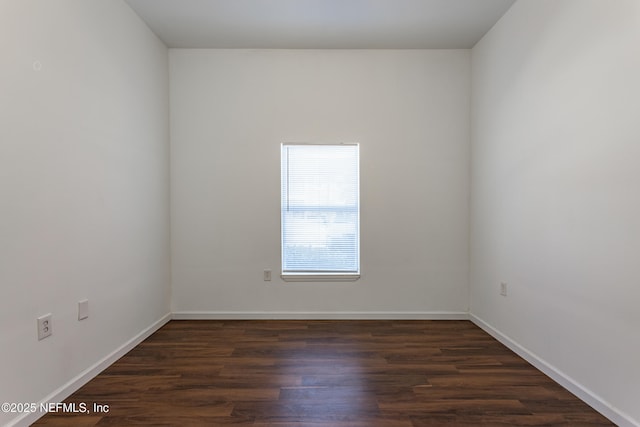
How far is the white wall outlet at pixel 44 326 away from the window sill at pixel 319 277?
210cm

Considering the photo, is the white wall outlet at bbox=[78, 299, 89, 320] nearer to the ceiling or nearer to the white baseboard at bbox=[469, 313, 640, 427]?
the ceiling

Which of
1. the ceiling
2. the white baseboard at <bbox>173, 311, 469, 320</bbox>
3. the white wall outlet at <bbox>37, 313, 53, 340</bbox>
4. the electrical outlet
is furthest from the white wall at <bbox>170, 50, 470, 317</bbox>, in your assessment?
the white wall outlet at <bbox>37, 313, 53, 340</bbox>

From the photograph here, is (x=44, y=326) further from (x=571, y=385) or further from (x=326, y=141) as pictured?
(x=571, y=385)

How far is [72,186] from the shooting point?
229 cm

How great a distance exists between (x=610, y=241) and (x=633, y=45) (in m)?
1.05

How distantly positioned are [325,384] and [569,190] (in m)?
2.06

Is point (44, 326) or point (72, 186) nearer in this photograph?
point (44, 326)

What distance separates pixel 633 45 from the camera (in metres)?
1.85

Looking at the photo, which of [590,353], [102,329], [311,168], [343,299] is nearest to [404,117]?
[311,168]

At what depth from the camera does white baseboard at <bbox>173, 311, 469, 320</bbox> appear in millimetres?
3828

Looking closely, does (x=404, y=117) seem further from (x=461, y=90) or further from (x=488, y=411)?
(x=488, y=411)

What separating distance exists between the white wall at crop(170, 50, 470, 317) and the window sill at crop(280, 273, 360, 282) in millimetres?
67

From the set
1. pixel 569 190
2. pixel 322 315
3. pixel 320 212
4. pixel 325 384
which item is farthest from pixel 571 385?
Result: pixel 320 212

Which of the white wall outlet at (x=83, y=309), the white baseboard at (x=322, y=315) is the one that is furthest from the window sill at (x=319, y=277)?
the white wall outlet at (x=83, y=309)
